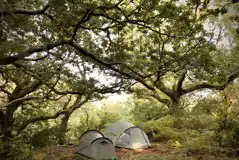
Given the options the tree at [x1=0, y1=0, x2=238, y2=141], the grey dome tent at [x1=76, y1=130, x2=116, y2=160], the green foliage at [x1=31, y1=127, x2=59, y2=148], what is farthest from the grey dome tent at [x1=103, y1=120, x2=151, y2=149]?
the tree at [x1=0, y1=0, x2=238, y2=141]

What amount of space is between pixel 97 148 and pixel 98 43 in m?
4.66

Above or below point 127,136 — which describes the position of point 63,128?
above

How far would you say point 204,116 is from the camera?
530 inches

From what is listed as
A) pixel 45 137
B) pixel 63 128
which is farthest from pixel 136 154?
pixel 45 137

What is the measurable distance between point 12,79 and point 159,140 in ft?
23.8

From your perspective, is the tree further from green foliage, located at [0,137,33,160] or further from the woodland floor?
the woodland floor

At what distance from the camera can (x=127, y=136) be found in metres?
13.0

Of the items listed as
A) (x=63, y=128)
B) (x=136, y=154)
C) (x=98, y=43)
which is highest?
(x=98, y=43)

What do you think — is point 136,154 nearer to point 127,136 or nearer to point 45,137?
point 127,136

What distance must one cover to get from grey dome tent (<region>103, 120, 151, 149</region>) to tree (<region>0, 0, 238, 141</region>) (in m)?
5.19

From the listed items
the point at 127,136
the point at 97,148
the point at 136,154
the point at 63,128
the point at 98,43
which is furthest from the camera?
the point at 63,128

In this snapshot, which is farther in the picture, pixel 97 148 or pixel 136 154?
pixel 136 154

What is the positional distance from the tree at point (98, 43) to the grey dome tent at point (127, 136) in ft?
17.0

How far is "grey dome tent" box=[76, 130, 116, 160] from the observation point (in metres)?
10.9
